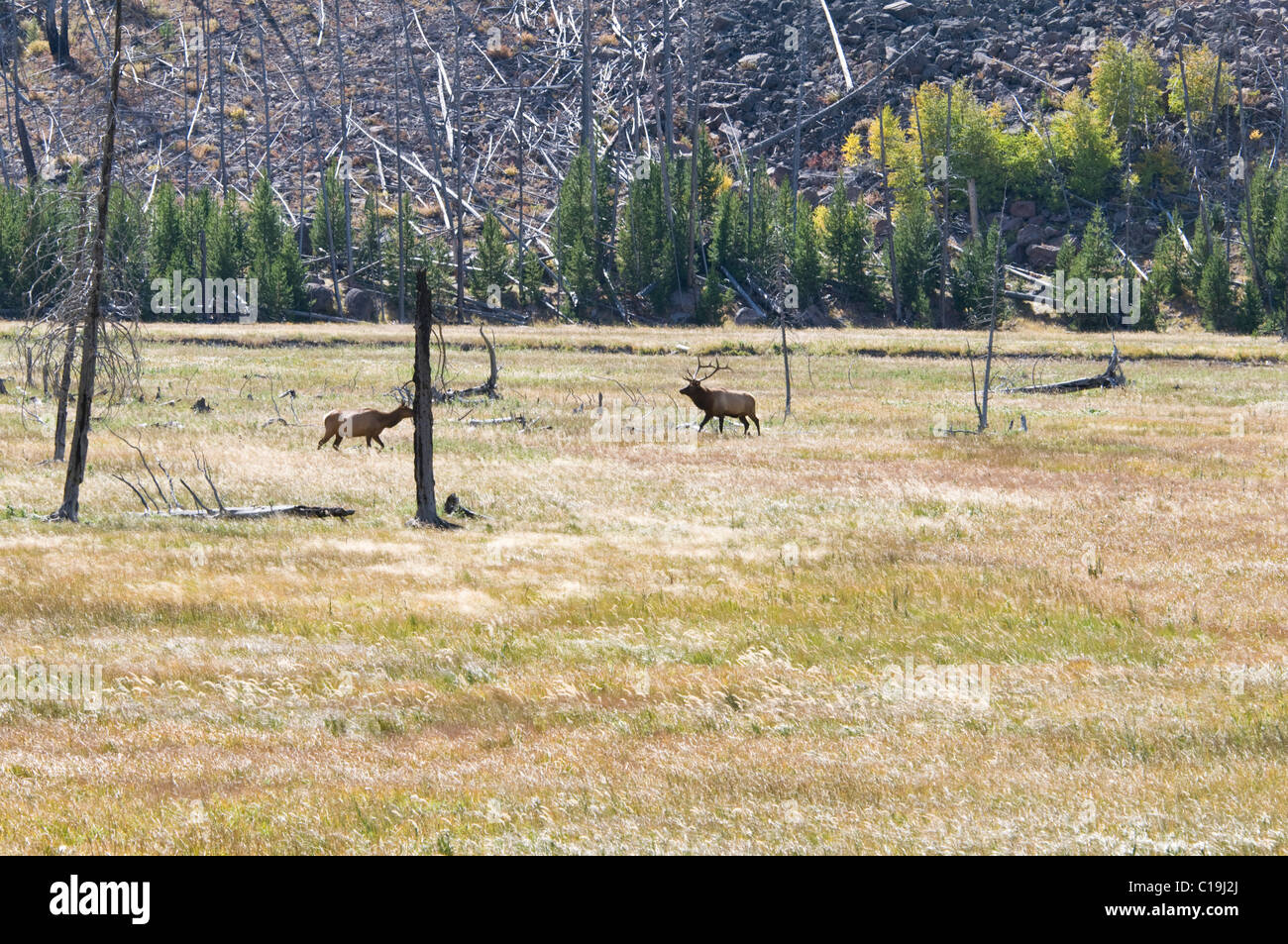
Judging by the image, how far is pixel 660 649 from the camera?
15.9 metres

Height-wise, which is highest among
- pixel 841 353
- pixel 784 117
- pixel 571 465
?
pixel 784 117

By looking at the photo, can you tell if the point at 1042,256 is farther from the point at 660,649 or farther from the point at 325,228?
the point at 660,649

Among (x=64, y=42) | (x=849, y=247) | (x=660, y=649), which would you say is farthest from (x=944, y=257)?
(x=64, y=42)

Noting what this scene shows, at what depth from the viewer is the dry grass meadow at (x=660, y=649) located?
1014cm

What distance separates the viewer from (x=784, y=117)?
115812 millimetres

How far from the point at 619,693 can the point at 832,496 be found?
1478 centimetres

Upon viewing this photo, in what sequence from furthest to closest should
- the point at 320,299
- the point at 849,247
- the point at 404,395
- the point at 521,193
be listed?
the point at 521,193 → the point at 849,247 → the point at 320,299 → the point at 404,395

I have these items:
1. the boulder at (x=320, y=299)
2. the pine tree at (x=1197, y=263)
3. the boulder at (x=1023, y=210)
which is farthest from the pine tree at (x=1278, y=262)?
the boulder at (x=320, y=299)

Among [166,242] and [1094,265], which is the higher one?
[166,242]

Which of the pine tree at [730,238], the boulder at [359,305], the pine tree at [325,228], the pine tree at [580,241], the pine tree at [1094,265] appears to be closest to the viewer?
the pine tree at [1094,265]

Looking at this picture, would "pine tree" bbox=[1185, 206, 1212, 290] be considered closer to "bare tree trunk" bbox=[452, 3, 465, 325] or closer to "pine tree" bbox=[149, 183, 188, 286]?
"bare tree trunk" bbox=[452, 3, 465, 325]

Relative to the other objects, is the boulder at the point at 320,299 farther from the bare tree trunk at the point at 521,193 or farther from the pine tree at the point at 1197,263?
the pine tree at the point at 1197,263
